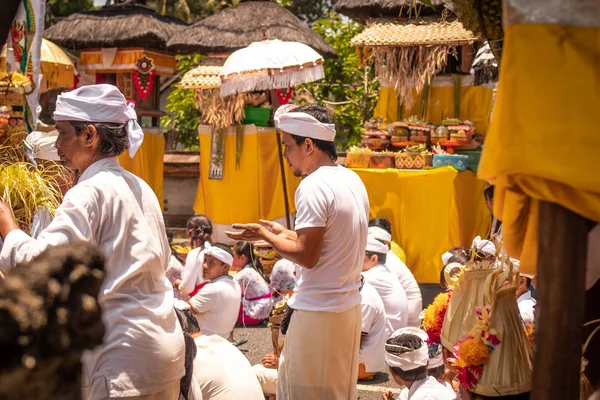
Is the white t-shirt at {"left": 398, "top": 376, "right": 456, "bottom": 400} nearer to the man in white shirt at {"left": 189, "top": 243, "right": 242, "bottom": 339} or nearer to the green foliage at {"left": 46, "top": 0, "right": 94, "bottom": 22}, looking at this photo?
the man in white shirt at {"left": 189, "top": 243, "right": 242, "bottom": 339}

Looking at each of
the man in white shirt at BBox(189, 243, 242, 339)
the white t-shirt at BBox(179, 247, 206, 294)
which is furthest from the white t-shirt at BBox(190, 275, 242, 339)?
the white t-shirt at BBox(179, 247, 206, 294)

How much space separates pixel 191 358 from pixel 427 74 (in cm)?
712

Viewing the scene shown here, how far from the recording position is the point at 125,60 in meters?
13.6

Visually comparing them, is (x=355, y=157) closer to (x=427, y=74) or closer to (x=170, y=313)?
(x=427, y=74)

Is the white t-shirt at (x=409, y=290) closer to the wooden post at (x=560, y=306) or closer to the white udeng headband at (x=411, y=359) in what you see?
the white udeng headband at (x=411, y=359)

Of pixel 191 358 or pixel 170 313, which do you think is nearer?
pixel 170 313

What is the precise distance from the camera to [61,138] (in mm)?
3254

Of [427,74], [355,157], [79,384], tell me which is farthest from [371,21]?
[79,384]

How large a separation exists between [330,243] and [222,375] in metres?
1.06

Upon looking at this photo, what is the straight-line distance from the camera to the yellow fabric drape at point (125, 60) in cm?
1350

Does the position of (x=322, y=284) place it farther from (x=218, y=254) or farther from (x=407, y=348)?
(x=218, y=254)

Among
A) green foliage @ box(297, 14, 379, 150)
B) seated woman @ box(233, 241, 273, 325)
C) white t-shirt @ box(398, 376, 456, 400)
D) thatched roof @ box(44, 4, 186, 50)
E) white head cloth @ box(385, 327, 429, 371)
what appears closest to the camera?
white t-shirt @ box(398, 376, 456, 400)

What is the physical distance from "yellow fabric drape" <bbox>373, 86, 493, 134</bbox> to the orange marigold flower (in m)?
7.65

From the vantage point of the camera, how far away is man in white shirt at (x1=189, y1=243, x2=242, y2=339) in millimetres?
6652
